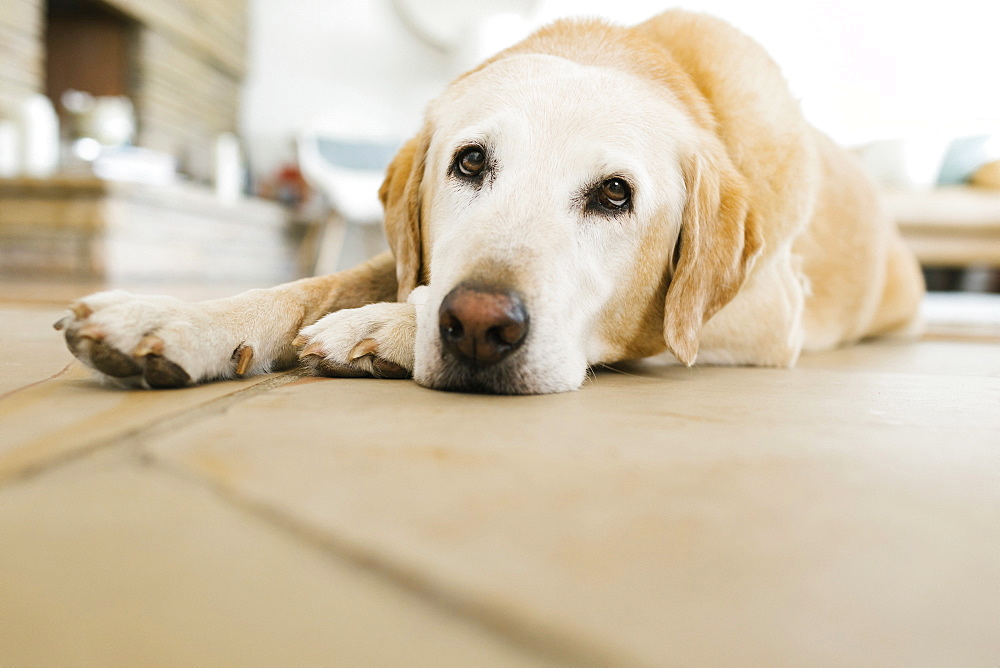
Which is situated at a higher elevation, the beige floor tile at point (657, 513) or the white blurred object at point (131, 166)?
the white blurred object at point (131, 166)

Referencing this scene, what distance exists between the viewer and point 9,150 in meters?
4.71

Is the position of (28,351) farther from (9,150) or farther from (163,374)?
(9,150)

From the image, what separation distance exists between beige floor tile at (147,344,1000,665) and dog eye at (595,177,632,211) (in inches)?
22.0

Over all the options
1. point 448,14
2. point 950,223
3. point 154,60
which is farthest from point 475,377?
point 448,14

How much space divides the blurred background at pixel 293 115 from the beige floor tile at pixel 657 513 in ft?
14.7

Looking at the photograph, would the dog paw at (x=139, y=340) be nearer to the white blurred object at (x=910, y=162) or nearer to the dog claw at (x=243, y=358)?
the dog claw at (x=243, y=358)

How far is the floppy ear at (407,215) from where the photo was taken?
5.18ft

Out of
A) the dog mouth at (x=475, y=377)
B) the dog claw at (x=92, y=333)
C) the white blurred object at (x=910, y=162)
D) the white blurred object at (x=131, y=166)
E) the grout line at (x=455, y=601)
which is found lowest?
the dog mouth at (x=475, y=377)

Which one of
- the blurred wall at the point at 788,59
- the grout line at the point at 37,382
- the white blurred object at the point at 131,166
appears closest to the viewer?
the grout line at the point at 37,382

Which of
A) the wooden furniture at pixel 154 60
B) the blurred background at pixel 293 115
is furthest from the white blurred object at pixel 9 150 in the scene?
the wooden furniture at pixel 154 60

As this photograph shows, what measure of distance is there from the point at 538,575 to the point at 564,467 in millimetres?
208

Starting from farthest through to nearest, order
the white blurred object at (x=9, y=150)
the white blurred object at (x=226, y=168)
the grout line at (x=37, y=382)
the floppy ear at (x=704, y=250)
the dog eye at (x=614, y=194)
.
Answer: the white blurred object at (x=226, y=168), the white blurred object at (x=9, y=150), the floppy ear at (x=704, y=250), the dog eye at (x=614, y=194), the grout line at (x=37, y=382)

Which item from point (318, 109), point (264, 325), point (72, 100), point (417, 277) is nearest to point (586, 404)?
point (264, 325)

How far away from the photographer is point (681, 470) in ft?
2.03
